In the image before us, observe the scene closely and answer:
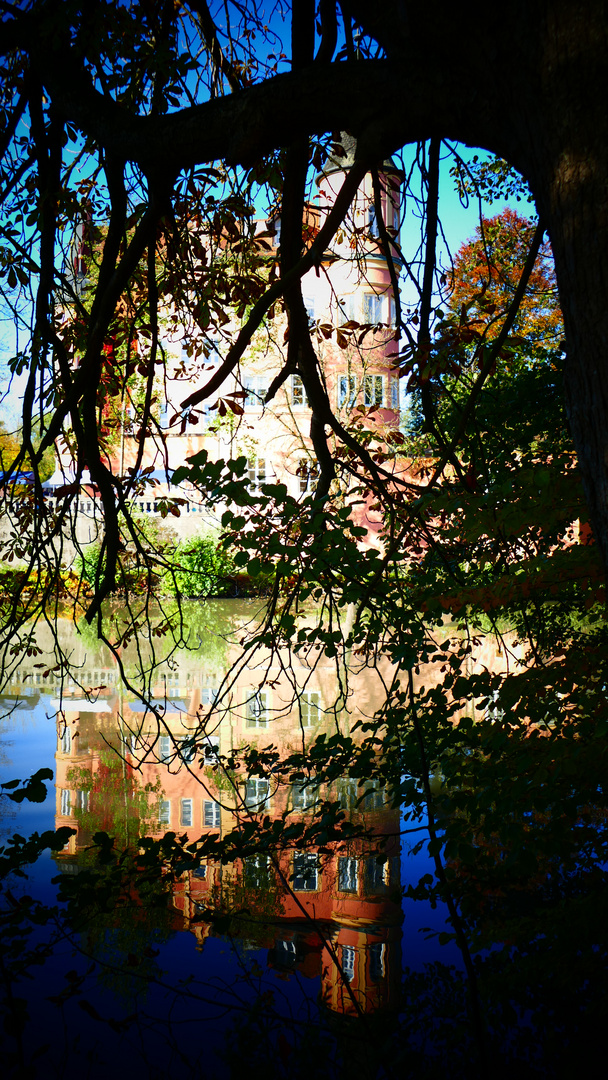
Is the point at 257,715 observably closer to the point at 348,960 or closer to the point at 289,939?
the point at 289,939

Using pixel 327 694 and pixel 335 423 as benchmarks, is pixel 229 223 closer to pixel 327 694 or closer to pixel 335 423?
pixel 335 423

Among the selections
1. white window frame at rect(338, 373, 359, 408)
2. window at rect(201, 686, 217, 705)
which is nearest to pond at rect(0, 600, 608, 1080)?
window at rect(201, 686, 217, 705)

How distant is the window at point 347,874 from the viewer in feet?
13.5

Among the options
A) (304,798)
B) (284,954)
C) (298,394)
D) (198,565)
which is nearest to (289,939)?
(284,954)

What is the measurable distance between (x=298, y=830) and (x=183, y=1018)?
1.03m

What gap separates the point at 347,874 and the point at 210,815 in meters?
1.13

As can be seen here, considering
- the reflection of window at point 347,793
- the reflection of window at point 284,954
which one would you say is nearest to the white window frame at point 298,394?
the reflection of window at point 347,793

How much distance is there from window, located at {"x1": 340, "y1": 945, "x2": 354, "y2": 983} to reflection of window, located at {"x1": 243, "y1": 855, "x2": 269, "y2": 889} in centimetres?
67

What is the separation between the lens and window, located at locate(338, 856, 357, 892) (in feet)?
13.5

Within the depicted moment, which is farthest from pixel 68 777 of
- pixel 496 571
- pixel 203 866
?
pixel 496 571

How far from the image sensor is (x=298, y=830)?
379 centimetres

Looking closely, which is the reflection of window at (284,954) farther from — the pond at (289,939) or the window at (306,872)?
the window at (306,872)

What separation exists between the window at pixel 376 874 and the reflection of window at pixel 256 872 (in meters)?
0.56

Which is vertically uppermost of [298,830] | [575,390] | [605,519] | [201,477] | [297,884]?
[201,477]
